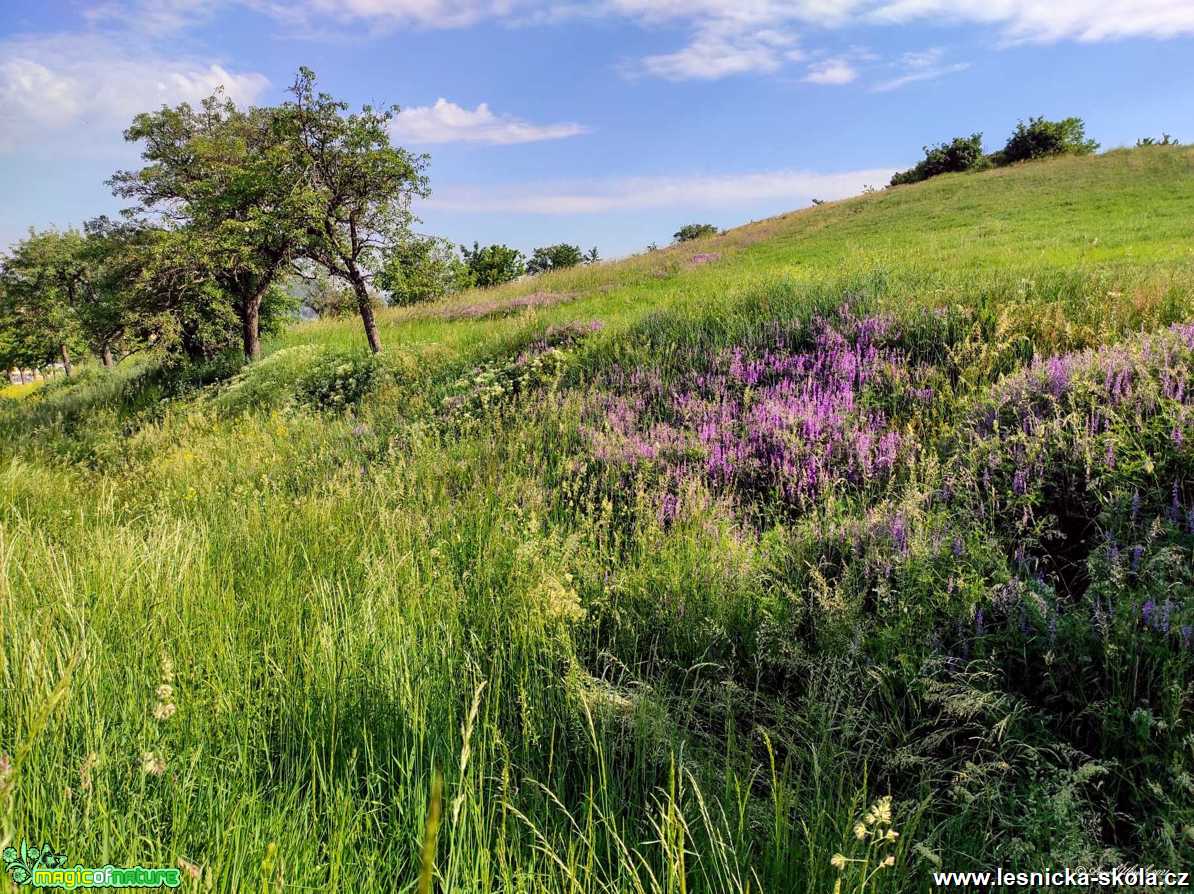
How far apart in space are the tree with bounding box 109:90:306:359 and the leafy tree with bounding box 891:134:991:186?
4095 centimetres

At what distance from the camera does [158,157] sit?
65.3ft

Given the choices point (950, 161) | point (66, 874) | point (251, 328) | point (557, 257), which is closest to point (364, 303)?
point (251, 328)

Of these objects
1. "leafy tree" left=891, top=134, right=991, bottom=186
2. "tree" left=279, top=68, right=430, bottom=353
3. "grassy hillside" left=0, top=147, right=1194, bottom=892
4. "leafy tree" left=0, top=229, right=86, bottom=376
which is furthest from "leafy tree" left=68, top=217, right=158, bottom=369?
"leafy tree" left=891, top=134, right=991, bottom=186

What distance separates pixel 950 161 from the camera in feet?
135

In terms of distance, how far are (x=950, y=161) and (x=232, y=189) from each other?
→ 44.5m

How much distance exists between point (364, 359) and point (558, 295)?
7.40m

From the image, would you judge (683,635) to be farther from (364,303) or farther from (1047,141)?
(1047,141)

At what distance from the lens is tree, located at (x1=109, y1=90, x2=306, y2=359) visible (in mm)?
12469

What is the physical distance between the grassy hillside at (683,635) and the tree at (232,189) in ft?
→ 26.3

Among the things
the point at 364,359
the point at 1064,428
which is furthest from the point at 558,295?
the point at 1064,428

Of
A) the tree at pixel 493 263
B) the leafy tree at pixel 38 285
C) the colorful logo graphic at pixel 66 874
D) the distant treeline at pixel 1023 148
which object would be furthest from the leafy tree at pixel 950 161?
the leafy tree at pixel 38 285

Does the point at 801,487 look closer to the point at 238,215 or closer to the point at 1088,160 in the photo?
the point at 238,215

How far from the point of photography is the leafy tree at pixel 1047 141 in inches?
1479

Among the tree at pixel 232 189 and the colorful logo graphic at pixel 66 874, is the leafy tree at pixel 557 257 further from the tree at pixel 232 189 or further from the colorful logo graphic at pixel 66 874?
the colorful logo graphic at pixel 66 874
